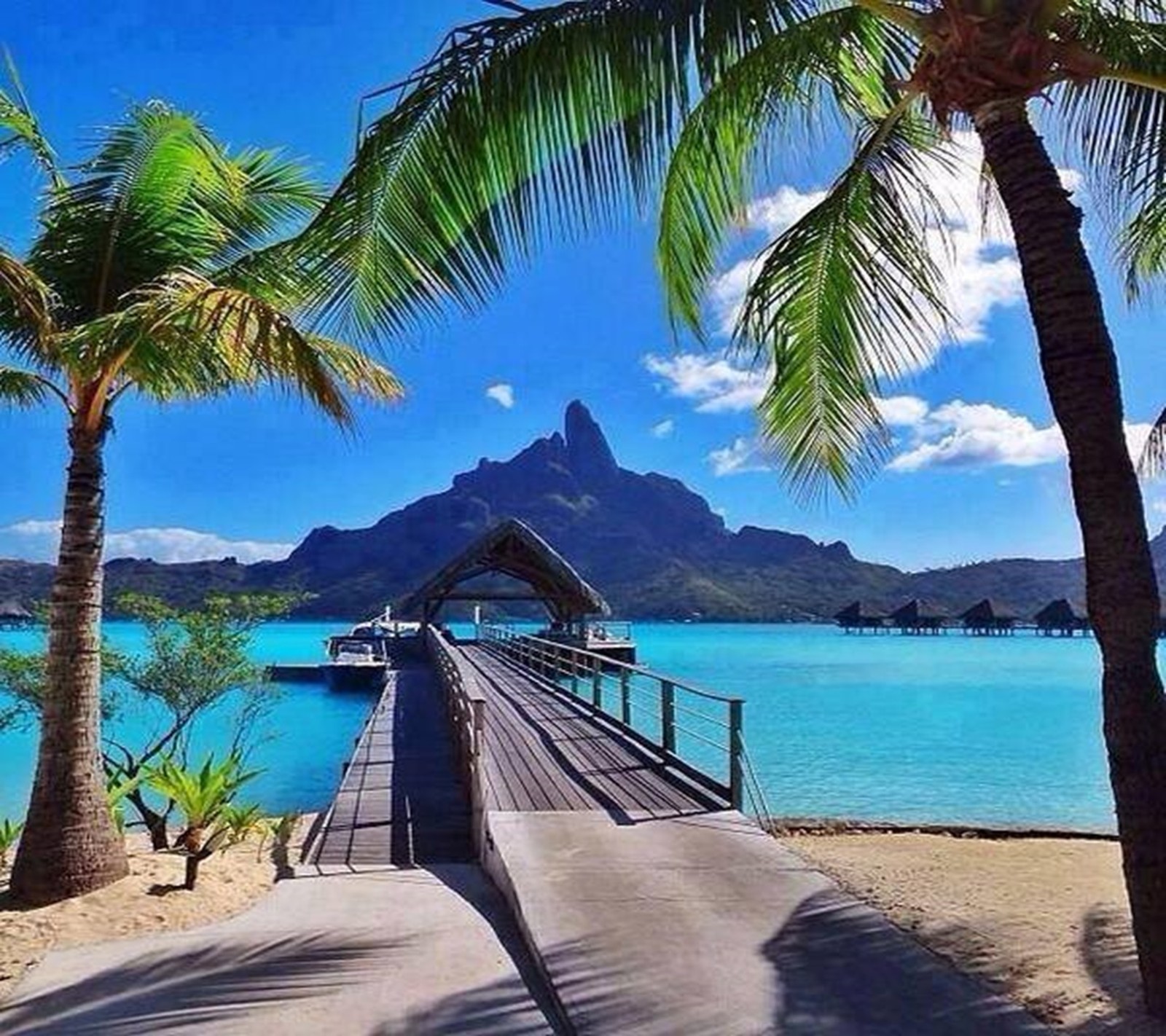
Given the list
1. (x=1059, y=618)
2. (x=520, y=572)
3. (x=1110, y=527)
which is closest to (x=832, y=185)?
(x=1110, y=527)

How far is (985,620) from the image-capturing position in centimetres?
8712

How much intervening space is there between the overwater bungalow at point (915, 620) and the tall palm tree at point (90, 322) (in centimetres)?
8955

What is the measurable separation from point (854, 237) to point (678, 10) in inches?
83.2

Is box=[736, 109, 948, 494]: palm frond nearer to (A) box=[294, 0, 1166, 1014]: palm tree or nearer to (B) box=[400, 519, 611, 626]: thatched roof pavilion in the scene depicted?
(A) box=[294, 0, 1166, 1014]: palm tree

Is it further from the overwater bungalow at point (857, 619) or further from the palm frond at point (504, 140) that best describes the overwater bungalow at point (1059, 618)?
the palm frond at point (504, 140)

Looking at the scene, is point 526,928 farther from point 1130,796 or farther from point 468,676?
point 468,676

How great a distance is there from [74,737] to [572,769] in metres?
4.41

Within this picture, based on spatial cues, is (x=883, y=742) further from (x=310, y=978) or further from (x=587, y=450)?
(x=587, y=450)

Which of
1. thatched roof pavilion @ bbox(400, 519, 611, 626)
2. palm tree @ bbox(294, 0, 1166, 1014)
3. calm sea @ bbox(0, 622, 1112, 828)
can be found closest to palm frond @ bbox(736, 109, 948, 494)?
palm tree @ bbox(294, 0, 1166, 1014)

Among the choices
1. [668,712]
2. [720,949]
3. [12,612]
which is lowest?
[720,949]

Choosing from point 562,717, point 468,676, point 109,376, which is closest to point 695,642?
point 468,676

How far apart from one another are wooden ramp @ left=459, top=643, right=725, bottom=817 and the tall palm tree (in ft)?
8.97

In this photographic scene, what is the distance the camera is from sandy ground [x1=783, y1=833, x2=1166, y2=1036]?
13.0 ft

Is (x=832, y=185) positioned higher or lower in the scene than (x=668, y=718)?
higher
